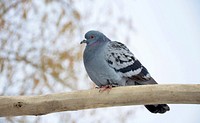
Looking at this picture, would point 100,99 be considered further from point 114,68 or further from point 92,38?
point 92,38

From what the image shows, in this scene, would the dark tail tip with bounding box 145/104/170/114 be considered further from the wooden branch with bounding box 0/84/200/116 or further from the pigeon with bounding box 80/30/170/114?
the wooden branch with bounding box 0/84/200/116

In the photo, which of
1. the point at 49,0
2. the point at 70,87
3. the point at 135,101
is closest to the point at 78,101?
the point at 135,101

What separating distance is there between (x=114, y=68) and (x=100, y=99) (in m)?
0.19

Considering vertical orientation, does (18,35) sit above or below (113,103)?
above

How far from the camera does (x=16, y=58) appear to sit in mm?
2029

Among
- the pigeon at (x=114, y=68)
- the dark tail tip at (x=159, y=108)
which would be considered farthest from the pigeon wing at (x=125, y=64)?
the dark tail tip at (x=159, y=108)

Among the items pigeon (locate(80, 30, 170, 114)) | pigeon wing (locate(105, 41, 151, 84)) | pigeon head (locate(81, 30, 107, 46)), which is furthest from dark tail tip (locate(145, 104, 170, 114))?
pigeon head (locate(81, 30, 107, 46))

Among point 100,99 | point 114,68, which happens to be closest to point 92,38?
point 114,68

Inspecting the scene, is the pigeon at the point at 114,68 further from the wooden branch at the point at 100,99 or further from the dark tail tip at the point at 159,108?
the wooden branch at the point at 100,99

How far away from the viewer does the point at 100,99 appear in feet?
3.67

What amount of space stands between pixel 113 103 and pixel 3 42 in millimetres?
1097

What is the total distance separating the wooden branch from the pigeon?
14 cm

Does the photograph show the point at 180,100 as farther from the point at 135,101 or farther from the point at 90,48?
the point at 90,48

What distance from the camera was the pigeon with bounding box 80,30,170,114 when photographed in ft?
4.14
